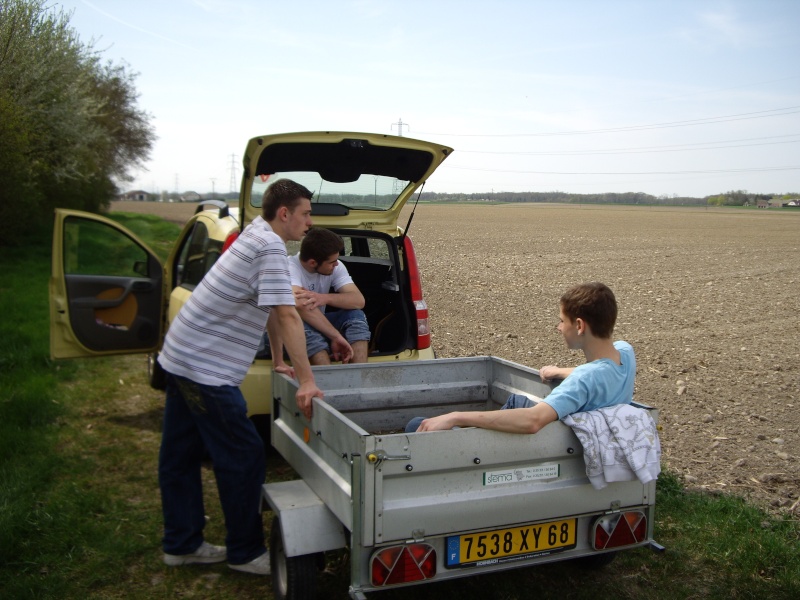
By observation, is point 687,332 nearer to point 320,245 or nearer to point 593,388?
point 320,245

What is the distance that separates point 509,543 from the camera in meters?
3.21

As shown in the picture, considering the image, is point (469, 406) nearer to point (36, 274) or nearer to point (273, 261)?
point (273, 261)

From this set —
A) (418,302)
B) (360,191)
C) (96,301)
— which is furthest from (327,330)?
(96,301)

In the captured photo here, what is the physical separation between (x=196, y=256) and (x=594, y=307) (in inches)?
148

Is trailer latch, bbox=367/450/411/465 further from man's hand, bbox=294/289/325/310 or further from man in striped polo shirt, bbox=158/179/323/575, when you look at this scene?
A: man's hand, bbox=294/289/325/310

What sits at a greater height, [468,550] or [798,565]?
[468,550]

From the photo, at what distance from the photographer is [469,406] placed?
4805 millimetres

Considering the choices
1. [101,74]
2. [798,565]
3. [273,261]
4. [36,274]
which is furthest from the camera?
[101,74]

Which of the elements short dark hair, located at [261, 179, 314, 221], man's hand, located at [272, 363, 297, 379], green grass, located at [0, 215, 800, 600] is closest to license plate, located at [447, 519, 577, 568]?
green grass, located at [0, 215, 800, 600]

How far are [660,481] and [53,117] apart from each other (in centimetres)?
2319

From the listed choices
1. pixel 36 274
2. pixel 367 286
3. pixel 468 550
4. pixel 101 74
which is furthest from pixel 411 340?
pixel 101 74

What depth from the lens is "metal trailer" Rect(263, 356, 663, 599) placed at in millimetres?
2971

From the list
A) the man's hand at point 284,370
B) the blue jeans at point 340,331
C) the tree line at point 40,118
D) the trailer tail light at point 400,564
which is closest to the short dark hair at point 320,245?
the blue jeans at point 340,331

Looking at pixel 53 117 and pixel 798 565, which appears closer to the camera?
pixel 798 565
